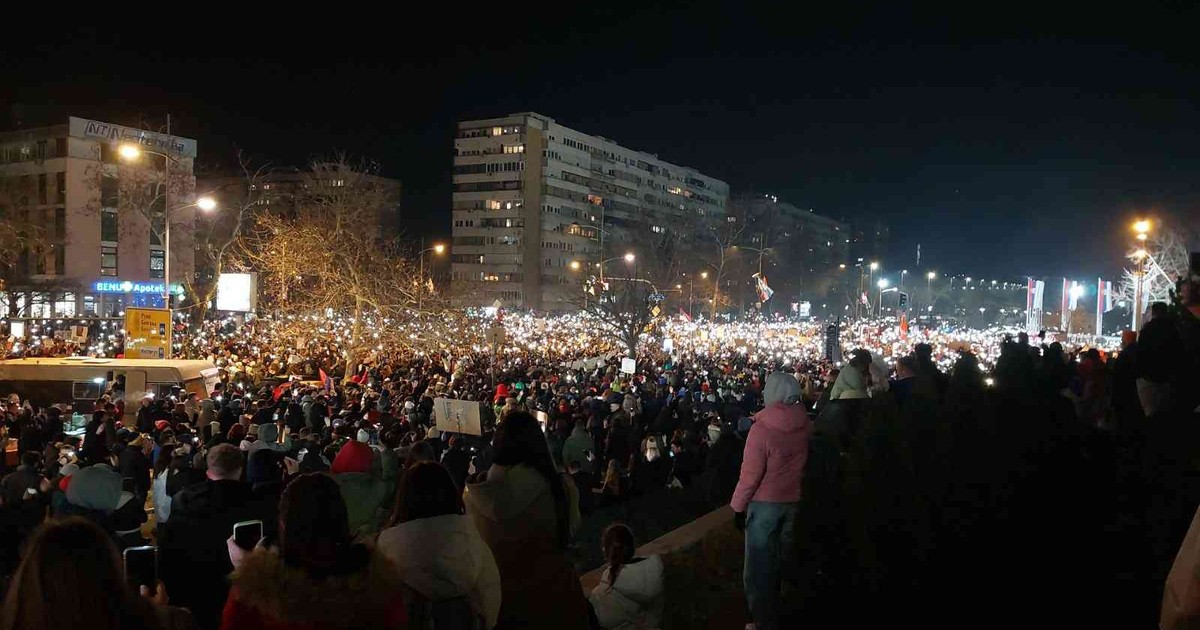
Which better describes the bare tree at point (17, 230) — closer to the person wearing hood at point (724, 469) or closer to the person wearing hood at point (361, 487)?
the person wearing hood at point (724, 469)

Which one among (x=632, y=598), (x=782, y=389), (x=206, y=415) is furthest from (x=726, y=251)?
(x=632, y=598)

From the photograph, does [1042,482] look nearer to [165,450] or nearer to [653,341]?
[165,450]

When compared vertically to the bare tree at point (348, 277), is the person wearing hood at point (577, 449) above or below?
below

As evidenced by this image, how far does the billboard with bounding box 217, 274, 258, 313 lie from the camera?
84.5 ft

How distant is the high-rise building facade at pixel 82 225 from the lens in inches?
1927

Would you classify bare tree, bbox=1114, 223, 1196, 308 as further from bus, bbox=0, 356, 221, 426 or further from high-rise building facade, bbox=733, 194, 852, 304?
bus, bbox=0, 356, 221, 426

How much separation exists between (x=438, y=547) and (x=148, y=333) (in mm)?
20105

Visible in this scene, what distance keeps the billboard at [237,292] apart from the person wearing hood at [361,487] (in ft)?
70.1

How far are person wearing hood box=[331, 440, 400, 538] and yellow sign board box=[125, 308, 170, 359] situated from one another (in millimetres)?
16557

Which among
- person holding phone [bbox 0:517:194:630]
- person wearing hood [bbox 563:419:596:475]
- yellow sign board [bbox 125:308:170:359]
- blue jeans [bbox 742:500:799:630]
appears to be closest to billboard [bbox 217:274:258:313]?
yellow sign board [bbox 125:308:170:359]

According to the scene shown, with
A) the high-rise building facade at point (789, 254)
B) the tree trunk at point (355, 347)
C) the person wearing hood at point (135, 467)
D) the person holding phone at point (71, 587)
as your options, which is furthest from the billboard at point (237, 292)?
the high-rise building facade at point (789, 254)

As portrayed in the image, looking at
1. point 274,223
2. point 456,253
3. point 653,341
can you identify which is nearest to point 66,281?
point 274,223

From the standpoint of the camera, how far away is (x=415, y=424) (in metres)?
14.1

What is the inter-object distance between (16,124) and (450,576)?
67.8 metres
